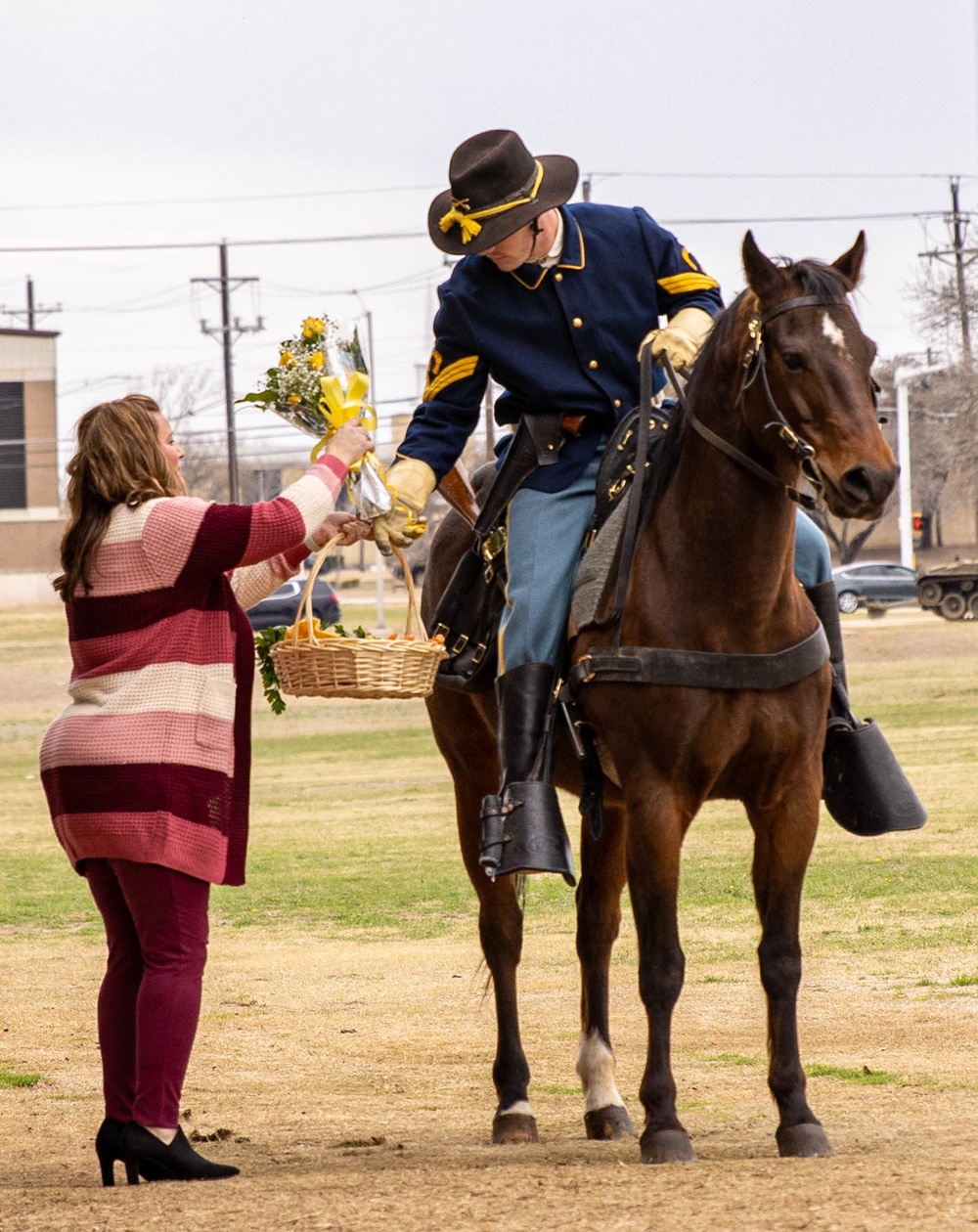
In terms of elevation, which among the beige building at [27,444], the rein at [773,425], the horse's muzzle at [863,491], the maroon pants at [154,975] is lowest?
the maroon pants at [154,975]

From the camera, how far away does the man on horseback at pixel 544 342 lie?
18.9 feet

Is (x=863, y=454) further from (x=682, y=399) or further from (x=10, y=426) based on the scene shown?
(x=10, y=426)

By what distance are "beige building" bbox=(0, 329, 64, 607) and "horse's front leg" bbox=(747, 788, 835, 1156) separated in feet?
233

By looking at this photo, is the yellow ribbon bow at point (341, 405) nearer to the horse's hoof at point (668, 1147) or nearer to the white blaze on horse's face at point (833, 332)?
the white blaze on horse's face at point (833, 332)

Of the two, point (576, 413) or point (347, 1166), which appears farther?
point (576, 413)

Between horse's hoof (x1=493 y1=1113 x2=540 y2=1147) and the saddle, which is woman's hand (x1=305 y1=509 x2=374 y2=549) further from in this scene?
horse's hoof (x1=493 y1=1113 x2=540 y2=1147)

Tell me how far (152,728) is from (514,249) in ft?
6.49

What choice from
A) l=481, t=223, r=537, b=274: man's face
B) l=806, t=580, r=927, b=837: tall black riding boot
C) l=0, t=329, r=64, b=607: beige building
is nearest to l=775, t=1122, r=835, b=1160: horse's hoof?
l=806, t=580, r=927, b=837: tall black riding boot

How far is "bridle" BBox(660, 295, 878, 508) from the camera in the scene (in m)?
4.99

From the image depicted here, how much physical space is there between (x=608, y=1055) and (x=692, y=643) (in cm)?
175

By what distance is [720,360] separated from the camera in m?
5.43

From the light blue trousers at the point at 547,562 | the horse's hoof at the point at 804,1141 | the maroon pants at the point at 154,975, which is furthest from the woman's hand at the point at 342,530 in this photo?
the horse's hoof at the point at 804,1141

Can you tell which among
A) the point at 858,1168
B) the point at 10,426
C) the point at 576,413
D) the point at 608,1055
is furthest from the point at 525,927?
the point at 10,426

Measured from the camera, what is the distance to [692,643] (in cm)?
537
